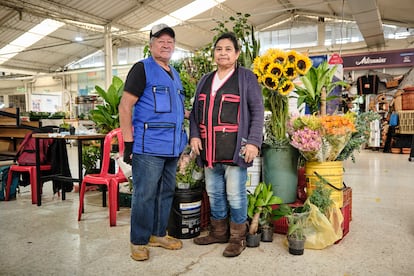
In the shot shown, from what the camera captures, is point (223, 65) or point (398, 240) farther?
point (398, 240)

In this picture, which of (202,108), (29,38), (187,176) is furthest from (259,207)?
(29,38)

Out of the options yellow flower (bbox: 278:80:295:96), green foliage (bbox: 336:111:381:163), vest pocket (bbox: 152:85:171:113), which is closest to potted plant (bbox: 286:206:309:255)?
green foliage (bbox: 336:111:381:163)

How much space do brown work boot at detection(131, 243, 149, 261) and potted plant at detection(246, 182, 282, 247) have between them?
2.28 feet

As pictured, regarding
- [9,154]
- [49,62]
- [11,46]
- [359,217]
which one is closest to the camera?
[359,217]

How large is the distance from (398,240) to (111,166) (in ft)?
9.36

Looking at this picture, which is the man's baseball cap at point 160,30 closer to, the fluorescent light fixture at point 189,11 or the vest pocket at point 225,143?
the vest pocket at point 225,143

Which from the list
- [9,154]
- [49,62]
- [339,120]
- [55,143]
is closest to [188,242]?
[339,120]

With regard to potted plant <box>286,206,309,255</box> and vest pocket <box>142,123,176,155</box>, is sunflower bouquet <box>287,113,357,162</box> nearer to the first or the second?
potted plant <box>286,206,309,255</box>

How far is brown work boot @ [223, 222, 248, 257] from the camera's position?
215 centimetres

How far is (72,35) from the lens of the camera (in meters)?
13.5

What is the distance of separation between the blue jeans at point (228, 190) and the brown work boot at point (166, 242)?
0.31 m

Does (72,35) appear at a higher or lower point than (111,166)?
higher

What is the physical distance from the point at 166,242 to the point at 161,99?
37.9 inches

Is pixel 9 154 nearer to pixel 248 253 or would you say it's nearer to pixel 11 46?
pixel 248 253
